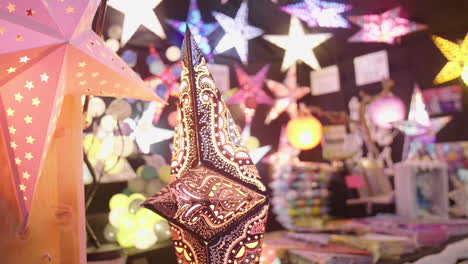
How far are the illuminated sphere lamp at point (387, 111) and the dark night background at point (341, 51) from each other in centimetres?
11

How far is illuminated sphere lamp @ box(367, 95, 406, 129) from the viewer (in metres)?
5.04

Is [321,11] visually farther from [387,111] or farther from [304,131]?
[387,111]

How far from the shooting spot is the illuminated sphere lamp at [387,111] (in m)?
5.04

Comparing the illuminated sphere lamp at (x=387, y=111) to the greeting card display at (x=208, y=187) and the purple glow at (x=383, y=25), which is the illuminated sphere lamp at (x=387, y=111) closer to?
the purple glow at (x=383, y=25)

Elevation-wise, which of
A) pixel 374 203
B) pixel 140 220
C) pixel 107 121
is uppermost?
pixel 107 121

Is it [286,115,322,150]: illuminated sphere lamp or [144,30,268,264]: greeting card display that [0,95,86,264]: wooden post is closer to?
[144,30,268,264]: greeting card display

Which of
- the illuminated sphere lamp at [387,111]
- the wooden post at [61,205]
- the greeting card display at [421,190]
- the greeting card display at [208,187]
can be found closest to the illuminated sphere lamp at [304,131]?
the greeting card display at [421,190]

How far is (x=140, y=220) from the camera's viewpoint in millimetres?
2482

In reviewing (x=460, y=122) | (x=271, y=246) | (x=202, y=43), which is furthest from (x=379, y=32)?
(x=271, y=246)

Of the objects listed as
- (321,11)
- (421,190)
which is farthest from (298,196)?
(321,11)

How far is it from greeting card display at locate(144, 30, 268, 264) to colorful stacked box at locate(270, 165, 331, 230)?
253 cm

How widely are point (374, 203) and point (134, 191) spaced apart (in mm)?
2360

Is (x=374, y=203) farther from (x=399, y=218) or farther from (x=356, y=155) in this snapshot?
(x=356, y=155)

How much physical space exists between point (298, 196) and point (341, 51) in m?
2.67
